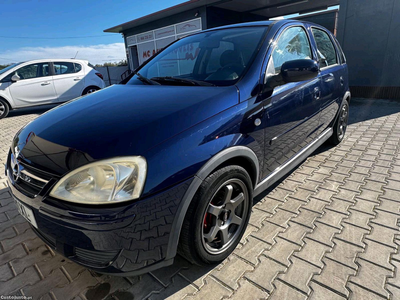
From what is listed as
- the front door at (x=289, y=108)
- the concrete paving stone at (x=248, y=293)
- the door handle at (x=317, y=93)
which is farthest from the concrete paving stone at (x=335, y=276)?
the door handle at (x=317, y=93)

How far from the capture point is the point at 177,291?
1628 millimetres

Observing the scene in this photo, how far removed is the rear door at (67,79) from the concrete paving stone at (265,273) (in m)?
8.28

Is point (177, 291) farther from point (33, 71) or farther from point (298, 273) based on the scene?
point (33, 71)

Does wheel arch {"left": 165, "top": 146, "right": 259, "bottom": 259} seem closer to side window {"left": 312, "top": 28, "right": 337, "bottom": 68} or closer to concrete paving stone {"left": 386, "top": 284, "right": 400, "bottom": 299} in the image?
concrete paving stone {"left": 386, "top": 284, "right": 400, "bottom": 299}

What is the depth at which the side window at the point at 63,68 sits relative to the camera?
7891 mm

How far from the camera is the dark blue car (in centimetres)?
128

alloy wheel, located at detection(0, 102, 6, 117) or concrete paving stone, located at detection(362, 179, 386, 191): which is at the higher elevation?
alloy wheel, located at detection(0, 102, 6, 117)

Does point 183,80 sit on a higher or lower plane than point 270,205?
higher

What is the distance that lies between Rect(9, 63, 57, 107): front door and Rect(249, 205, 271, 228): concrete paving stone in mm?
7879

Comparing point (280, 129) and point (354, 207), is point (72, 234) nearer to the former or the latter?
point (280, 129)

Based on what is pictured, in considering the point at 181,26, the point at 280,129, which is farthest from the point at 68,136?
the point at 181,26

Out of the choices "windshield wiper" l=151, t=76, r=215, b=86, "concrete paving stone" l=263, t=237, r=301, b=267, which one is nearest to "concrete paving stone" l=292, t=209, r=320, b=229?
"concrete paving stone" l=263, t=237, r=301, b=267

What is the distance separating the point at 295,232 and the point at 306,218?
0.26 meters

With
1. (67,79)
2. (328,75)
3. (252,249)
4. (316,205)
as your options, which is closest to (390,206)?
(316,205)
